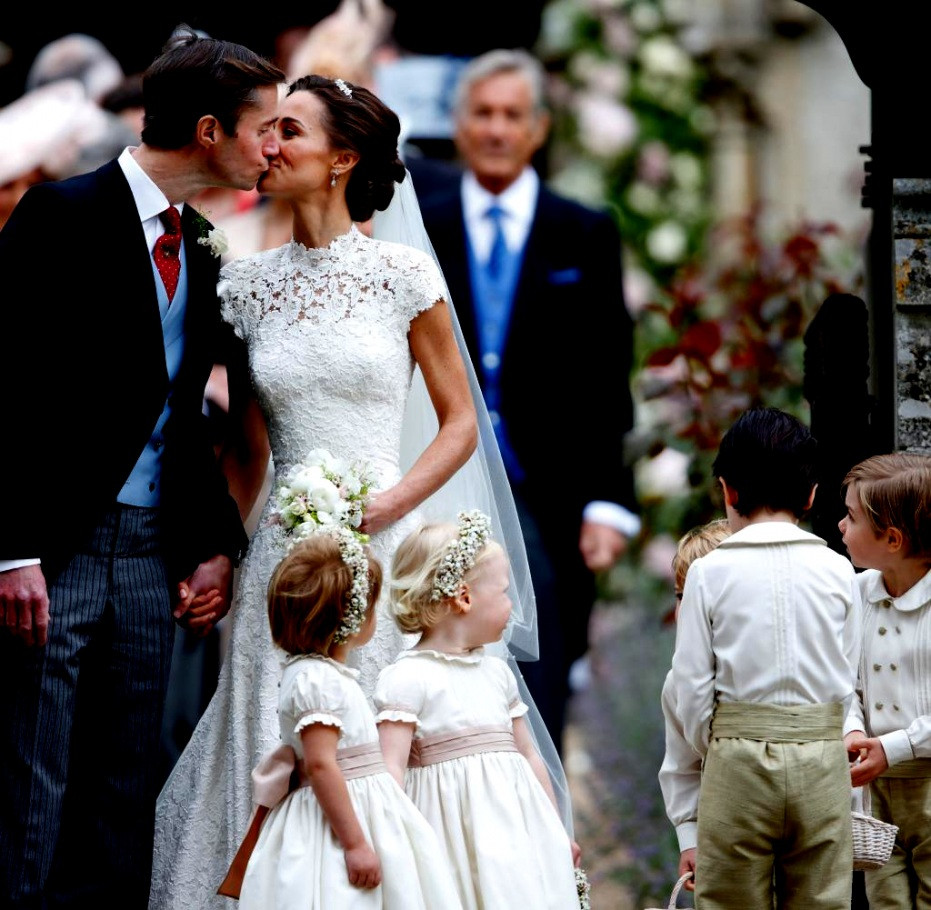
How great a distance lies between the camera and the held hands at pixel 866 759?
15.6ft

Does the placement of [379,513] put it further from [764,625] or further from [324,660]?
[764,625]

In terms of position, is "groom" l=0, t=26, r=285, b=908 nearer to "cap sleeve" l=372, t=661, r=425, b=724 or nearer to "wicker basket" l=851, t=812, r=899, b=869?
"cap sleeve" l=372, t=661, r=425, b=724

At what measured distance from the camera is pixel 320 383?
16.7 feet

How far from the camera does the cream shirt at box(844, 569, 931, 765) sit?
188 inches

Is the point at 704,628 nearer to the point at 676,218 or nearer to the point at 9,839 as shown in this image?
the point at 9,839

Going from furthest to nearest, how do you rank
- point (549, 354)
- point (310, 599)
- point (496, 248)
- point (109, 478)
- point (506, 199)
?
point (506, 199), point (496, 248), point (549, 354), point (109, 478), point (310, 599)

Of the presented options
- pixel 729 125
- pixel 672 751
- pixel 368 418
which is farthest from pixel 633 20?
pixel 672 751

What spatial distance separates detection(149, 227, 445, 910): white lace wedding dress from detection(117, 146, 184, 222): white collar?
1.62ft

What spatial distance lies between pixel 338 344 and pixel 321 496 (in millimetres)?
558

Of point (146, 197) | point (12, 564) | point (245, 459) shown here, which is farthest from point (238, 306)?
point (12, 564)

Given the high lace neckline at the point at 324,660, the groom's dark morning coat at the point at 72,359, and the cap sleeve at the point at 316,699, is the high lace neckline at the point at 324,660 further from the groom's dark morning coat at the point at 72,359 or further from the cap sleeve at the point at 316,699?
the groom's dark morning coat at the point at 72,359

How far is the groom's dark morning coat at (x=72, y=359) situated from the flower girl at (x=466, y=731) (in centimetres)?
72

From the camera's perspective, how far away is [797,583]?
4.48 m

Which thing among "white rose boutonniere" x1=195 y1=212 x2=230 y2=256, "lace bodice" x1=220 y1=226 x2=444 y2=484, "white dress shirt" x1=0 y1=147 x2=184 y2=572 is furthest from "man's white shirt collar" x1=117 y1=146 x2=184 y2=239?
"lace bodice" x1=220 y1=226 x2=444 y2=484
